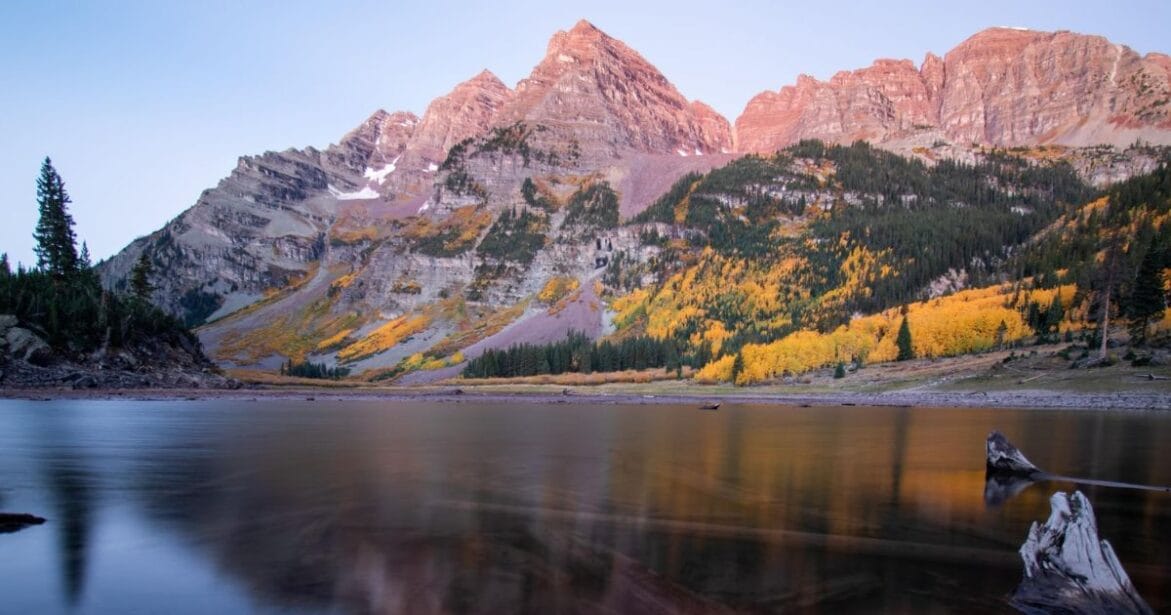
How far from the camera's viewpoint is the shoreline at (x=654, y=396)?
63.8 m

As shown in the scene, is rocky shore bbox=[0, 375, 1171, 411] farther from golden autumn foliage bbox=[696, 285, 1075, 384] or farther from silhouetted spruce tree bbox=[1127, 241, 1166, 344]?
golden autumn foliage bbox=[696, 285, 1075, 384]

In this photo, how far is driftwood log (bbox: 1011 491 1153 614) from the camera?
11883 millimetres

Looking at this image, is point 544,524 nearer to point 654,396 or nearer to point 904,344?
point 654,396

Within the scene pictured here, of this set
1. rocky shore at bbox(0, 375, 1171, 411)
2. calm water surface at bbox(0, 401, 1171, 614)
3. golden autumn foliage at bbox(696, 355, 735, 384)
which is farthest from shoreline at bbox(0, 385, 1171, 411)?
calm water surface at bbox(0, 401, 1171, 614)

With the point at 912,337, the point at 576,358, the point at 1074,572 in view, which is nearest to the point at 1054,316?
the point at 912,337

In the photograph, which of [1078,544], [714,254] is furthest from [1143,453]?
[714,254]

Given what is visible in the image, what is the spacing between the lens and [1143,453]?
32.7 meters

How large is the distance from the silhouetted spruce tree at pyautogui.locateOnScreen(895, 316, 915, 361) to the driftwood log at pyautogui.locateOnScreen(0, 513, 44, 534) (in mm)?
102705

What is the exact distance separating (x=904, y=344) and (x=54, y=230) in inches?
5110

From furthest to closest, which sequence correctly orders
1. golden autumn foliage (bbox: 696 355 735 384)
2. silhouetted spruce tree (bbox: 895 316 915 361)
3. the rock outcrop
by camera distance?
golden autumn foliage (bbox: 696 355 735 384)
silhouetted spruce tree (bbox: 895 316 915 361)
the rock outcrop

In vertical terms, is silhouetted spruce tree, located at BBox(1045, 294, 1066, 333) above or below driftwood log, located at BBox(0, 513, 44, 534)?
above

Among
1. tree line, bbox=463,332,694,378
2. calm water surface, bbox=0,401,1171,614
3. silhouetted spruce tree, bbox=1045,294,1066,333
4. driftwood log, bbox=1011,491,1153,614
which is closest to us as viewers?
driftwood log, bbox=1011,491,1153,614

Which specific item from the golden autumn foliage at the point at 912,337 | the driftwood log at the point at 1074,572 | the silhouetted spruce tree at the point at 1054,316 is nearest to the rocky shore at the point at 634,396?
the golden autumn foliage at the point at 912,337

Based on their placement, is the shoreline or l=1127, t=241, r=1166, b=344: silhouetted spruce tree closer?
the shoreline
